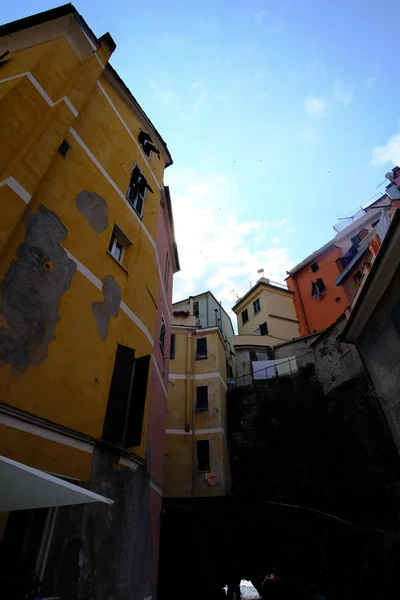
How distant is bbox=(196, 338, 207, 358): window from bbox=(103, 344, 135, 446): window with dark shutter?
15.7m

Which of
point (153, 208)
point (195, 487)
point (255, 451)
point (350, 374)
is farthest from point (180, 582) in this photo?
point (153, 208)

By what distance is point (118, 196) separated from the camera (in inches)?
356

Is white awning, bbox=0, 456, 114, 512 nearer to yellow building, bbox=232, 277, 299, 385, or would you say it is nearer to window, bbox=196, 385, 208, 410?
window, bbox=196, 385, 208, 410

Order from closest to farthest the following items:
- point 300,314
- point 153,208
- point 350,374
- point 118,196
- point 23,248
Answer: point 23,248 < point 118,196 < point 153,208 < point 350,374 < point 300,314

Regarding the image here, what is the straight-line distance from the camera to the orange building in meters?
25.3

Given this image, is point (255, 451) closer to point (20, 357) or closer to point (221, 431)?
point (221, 431)

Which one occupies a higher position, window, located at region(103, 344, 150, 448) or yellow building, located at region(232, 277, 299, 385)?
yellow building, located at region(232, 277, 299, 385)

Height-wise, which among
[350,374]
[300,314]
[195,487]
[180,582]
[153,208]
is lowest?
[180,582]

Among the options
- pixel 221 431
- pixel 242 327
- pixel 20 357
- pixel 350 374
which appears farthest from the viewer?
pixel 242 327

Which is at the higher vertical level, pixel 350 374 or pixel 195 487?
pixel 350 374

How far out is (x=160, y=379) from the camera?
10797 millimetres

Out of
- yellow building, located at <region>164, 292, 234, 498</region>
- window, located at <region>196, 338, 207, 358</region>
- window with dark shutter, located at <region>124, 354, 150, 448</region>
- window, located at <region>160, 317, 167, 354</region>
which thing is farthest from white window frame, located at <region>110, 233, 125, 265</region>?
window, located at <region>196, 338, 207, 358</region>

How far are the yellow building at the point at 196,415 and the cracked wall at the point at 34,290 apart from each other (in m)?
15.1

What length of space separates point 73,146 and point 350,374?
17193 mm
